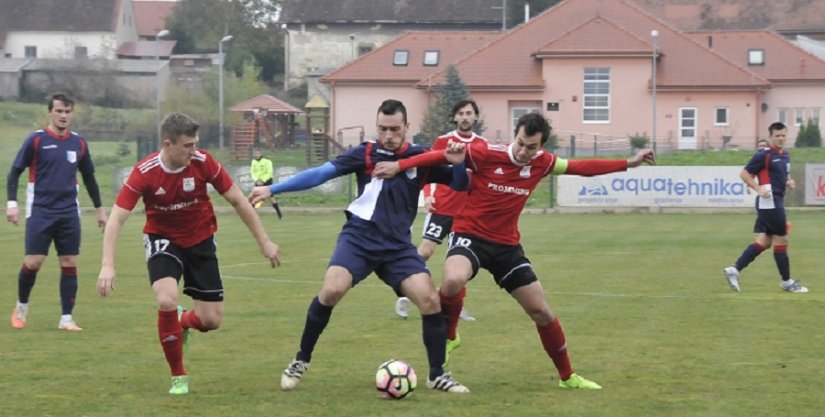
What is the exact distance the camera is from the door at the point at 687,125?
6206 cm

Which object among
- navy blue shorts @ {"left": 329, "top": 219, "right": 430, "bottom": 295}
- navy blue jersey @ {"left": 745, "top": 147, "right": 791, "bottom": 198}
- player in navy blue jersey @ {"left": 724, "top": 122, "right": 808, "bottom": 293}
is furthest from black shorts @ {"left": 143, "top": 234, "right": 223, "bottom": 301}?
navy blue jersey @ {"left": 745, "top": 147, "right": 791, "bottom": 198}

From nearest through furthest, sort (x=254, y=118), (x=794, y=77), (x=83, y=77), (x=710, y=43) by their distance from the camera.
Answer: (x=254, y=118)
(x=794, y=77)
(x=710, y=43)
(x=83, y=77)

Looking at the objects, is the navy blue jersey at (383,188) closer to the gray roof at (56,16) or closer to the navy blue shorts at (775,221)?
the navy blue shorts at (775,221)

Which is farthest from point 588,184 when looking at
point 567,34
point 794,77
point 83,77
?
point 83,77

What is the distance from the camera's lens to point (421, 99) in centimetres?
6588

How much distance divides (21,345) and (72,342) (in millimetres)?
444

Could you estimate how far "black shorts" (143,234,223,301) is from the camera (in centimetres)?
919

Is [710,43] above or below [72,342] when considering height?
above

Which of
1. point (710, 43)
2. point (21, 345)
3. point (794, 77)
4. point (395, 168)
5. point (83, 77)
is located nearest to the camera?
point (395, 168)

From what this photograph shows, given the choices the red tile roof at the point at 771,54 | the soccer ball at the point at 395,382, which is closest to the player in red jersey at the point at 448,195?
the soccer ball at the point at 395,382

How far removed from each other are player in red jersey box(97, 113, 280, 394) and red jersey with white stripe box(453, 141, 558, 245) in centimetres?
153

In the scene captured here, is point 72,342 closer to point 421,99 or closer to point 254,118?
point 254,118

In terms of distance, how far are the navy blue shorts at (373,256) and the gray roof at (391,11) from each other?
3186 inches

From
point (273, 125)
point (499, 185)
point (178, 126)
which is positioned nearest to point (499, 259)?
point (499, 185)
